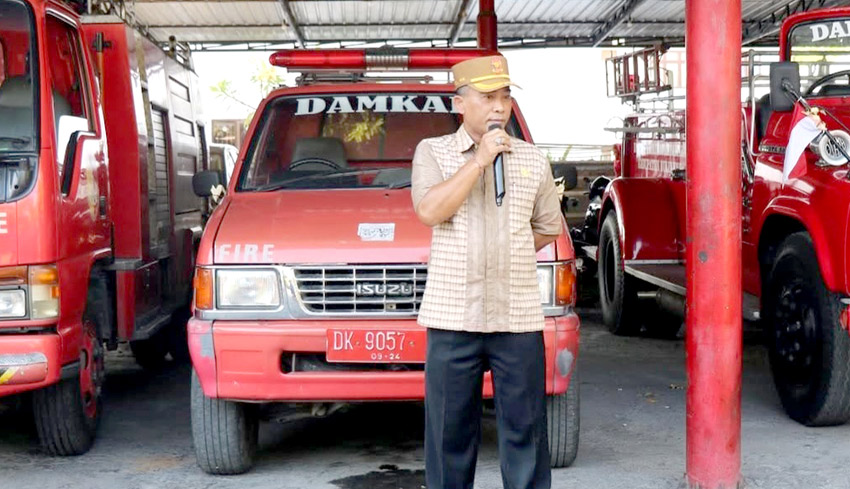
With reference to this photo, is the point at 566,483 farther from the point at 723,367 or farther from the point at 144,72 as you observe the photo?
the point at 144,72

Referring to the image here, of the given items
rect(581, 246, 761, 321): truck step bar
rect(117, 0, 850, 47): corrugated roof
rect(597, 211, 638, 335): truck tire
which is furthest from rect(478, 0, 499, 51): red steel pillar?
rect(581, 246, 761, 321): truck step bar

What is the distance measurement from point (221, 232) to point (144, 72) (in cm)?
233

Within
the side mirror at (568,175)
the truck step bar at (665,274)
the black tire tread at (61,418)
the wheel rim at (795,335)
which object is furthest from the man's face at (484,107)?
the truck step bar at (665,274)

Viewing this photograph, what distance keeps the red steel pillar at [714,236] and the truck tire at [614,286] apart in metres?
4.41

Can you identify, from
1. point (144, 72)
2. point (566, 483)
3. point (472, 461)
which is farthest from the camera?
point (144, 72)

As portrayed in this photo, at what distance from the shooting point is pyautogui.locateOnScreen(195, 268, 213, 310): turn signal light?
4.69 m

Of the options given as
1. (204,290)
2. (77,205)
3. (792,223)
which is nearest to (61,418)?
Result: (77,205)

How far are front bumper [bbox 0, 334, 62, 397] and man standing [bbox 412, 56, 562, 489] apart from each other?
1908 mm

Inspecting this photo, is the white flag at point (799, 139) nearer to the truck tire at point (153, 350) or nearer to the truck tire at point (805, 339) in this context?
the truck tire at point (805, 339)

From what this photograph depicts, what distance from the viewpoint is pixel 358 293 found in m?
4.69

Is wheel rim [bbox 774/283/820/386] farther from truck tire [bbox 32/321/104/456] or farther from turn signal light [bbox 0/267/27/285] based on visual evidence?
turn signal light [bbox 0/267/27/285]

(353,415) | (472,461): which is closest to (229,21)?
(353,415)

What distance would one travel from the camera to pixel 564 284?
4.71 m

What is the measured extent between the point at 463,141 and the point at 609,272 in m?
6.61
